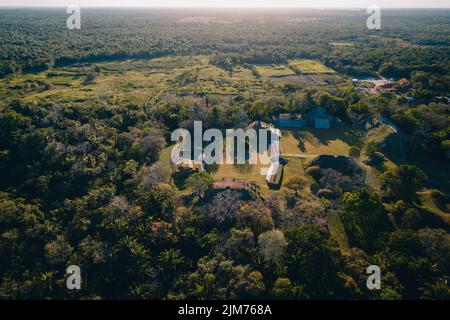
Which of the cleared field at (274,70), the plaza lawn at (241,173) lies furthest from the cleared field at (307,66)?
the plaza lawn at (241,173)

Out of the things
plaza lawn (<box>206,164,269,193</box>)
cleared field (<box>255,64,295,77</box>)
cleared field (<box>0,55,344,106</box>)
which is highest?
cleared field (<box>255,64,295,77</box>)

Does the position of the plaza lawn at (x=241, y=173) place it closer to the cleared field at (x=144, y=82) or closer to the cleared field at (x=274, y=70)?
the cleared field at (x=144, y=82)

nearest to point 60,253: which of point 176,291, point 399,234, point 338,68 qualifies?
point 176,291

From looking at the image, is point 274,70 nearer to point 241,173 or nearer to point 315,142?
point 315,142

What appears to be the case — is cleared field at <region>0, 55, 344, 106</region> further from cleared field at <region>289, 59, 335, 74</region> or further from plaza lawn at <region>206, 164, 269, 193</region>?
plaza lawn at <region>206, 164, 269, 193</region>

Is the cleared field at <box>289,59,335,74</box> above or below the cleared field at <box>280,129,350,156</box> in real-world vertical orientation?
above

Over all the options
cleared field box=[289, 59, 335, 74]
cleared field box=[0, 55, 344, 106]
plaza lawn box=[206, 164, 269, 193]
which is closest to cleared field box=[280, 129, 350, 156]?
plaza lawn box=[206, 164, 269, 193]
